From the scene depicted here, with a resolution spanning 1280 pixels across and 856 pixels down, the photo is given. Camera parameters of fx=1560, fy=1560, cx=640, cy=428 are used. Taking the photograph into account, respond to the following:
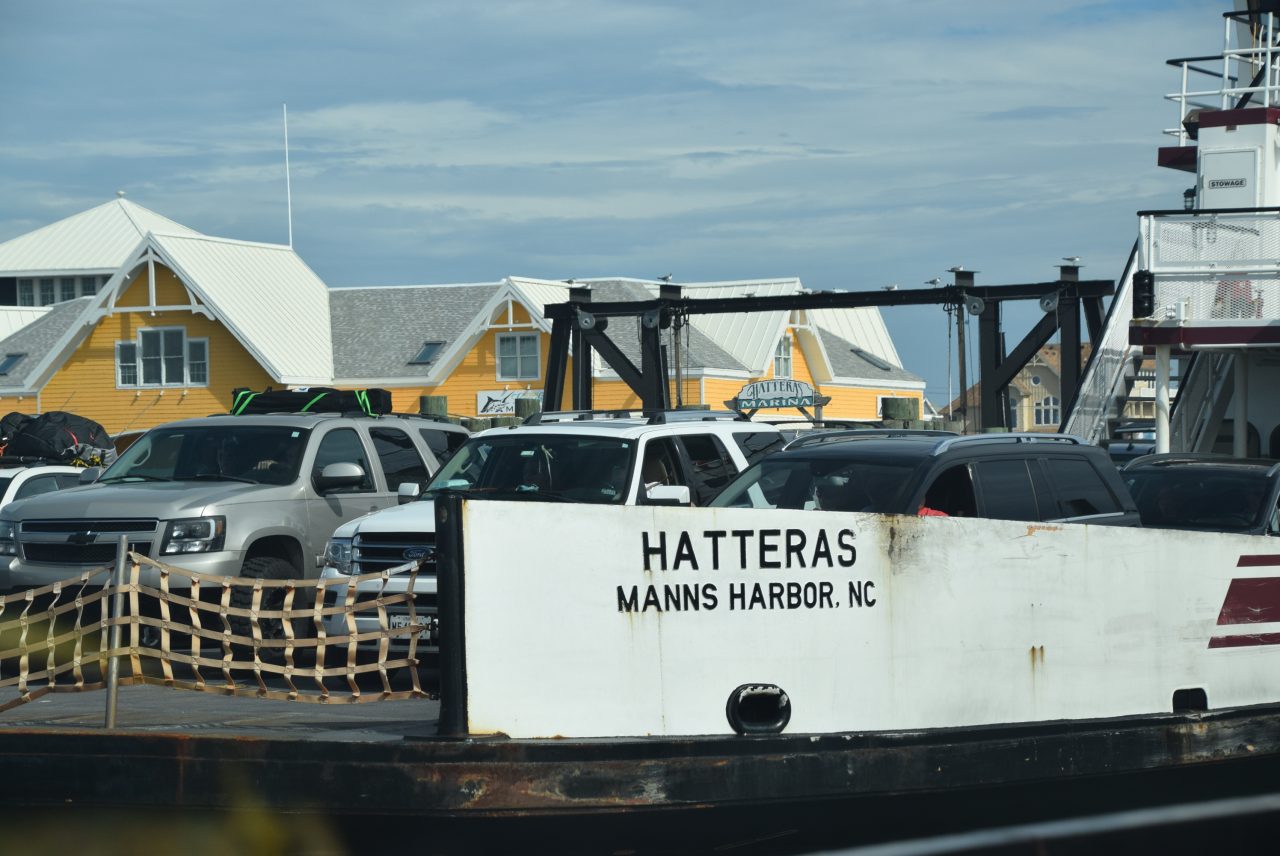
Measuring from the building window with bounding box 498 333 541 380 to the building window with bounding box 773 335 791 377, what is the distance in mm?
7748

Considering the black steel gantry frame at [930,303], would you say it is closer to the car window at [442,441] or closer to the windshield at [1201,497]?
the car window at [442,441]

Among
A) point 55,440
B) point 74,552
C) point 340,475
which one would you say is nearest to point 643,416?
point 340,475

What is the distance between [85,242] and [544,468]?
62.0m

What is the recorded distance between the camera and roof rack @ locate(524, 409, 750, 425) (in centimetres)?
1234

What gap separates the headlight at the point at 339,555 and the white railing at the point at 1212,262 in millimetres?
12129

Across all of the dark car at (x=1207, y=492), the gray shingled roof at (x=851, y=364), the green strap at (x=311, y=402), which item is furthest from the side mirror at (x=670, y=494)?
the gray shingled roof at (x=851, y=364)

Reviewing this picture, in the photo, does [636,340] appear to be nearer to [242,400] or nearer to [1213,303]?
[1213,303]

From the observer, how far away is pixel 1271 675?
28.3 feet

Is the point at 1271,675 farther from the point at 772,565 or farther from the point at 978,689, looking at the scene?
the point at 772,565

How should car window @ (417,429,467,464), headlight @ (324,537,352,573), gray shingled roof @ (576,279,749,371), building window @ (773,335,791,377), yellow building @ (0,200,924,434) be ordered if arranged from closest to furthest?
headlight @ (324,537,352,573), car window @ (417,429,467,464), gray shingled roof @ (576,279,749,371), yellow building @ (0,200,924,434), building window @ (773,335,791,377)

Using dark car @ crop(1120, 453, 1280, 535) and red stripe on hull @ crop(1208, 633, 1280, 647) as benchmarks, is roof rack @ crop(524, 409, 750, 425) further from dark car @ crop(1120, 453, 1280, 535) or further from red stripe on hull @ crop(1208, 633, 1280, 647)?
red stripe on hull @ crop(1208, 633, 1280, 647)

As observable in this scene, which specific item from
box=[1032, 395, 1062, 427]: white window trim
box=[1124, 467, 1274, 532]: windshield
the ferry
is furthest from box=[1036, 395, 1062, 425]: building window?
the ferry

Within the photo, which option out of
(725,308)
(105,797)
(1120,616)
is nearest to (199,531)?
(105,797)

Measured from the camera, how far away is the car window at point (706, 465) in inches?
453
